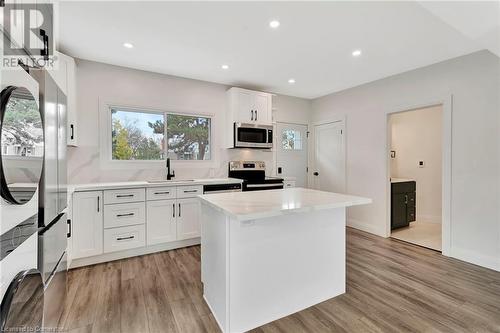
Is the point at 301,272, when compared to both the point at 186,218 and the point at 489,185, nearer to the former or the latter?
the point at 186,218

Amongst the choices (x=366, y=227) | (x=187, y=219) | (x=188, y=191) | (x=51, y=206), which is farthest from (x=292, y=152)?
(x=51, y=206)

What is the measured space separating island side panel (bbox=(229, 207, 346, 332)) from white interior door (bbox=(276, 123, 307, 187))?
2877mm

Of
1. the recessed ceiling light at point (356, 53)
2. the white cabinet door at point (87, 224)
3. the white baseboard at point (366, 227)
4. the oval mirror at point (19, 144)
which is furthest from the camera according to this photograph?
the white baseboard at point (366, 227)

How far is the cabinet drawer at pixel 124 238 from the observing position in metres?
2.79

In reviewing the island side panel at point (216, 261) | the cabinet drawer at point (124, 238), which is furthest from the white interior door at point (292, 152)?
the island side panel at point (216, 261)

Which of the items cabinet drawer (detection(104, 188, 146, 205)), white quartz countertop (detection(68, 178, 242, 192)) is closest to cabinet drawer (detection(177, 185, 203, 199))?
white quartz countertop (detection(68, 178, 242, 192))

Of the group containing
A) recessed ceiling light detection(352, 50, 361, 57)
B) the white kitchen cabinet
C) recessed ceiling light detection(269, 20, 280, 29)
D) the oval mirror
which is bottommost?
the oval mirror

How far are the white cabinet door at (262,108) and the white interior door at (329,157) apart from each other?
1.40 m

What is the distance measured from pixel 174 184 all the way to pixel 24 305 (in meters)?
2.24

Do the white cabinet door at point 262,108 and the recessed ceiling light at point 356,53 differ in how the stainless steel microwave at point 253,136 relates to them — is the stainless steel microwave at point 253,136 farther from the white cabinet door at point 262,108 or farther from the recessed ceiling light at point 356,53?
the recessed ceiling light at point 356,53

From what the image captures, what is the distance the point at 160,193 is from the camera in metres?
3.10

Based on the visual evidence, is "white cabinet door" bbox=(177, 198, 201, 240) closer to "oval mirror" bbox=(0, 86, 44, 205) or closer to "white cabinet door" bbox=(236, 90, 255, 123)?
"white cabinet door" bbox=(236, 90, 255, 123)

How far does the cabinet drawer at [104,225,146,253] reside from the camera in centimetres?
279

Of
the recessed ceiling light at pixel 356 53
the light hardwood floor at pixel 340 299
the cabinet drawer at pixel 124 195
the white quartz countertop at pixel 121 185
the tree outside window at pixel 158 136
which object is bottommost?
the light hardwood floor at pixel 340 299
